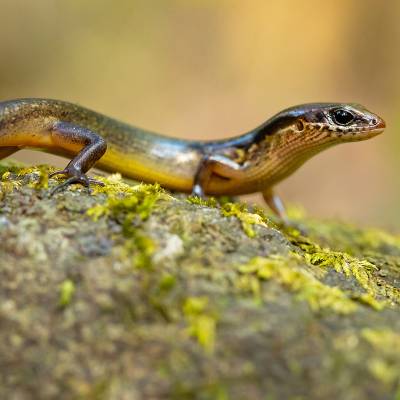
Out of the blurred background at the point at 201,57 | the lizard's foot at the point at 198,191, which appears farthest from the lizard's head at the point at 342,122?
the blurred background at the point at 201,57

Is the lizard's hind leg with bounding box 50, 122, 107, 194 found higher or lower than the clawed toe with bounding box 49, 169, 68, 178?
higher

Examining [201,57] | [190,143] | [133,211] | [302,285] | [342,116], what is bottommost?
[302,285]

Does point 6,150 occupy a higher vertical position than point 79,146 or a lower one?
lower

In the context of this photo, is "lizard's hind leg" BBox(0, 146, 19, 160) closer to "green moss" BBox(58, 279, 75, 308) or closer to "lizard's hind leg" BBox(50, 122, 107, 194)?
"lizard's hind leg" BBox(50, 122, 107, 194)

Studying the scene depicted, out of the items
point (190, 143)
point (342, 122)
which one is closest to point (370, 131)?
point (342, 122)

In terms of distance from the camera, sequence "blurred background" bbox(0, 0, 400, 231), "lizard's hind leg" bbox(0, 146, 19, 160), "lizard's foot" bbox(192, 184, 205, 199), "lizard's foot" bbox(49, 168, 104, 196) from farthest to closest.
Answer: "blurred background" bbox(0, 0, 400, 231)
"lizard's foot" bbox(192, 184, 205, 199)
"lizard's hind leg" bbox(0, 146, 19, 160)
"lizard's foot" bbox(49, 168, 104, 196)

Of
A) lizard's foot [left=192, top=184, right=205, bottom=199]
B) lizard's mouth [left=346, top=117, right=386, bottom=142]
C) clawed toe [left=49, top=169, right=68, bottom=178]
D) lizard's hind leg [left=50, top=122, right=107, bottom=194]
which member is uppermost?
lizard's mouth [left=346, top=117, right=386, bottom=142]

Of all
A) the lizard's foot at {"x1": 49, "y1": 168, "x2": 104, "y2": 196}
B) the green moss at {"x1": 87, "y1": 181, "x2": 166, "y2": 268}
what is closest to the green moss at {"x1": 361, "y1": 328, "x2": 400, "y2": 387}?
the green moss at {"x1": 87, "y1": 181, "x2": 166, "y2": 268}

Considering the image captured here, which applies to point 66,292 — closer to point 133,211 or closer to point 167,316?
point 167,316
